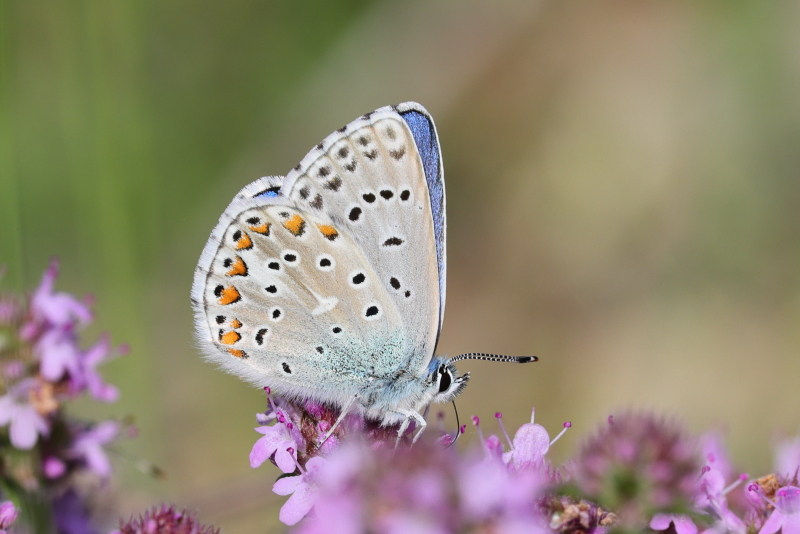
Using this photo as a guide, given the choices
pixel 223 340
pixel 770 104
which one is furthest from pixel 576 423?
pixel 223 340

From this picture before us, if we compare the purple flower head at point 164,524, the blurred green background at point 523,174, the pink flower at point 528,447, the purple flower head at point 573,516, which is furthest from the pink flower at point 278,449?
the blurred green background at point 523,174

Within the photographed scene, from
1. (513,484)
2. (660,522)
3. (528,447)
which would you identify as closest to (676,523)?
(660,522)

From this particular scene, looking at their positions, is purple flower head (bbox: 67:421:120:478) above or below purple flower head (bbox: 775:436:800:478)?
below

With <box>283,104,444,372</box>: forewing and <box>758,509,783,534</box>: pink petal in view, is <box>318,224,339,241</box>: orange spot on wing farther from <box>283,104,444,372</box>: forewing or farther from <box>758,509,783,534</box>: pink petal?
<box>758,509,783,534</box>: pink petal

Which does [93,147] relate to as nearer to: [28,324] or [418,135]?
[28,324]

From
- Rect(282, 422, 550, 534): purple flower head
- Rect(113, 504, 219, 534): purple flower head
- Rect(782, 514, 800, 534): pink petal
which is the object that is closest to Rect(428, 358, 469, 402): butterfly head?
Rect(113, 504, 219, 534): purple flower head

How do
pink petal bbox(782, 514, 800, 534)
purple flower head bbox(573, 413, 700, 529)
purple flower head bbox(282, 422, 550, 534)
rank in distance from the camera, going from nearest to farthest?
purple flower head bbox(282, 422, 550, 534)
purple flower head bbox(573, 413, 700, 529)
pink petal bbox(782, 514, 800, 534)

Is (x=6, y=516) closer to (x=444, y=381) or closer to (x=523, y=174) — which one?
(x=444, y=381)
